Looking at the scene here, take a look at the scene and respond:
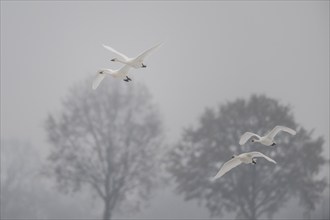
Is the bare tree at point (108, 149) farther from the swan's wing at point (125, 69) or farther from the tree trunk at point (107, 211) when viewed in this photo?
the swan's wing at point (125, 69)

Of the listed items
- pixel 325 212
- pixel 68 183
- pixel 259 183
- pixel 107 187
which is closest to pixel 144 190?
pixel 107 187

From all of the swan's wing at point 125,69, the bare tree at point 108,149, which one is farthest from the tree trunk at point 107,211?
the swan's wing at point 125,69

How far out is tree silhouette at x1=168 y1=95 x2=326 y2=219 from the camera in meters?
42.3

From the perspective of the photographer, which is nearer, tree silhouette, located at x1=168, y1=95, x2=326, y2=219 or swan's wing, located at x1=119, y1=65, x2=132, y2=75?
swan's wing, located at x1=119, y1=65, x2=132, y2=75

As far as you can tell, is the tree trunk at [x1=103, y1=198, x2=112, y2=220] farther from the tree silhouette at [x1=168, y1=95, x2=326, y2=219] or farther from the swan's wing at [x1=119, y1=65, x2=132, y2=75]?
the swan's wing at [x1=119, y1=65, x2=132, y2=75]

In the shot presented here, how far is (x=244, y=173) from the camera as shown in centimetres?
4319

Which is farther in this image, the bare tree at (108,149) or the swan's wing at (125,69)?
the bare tree at (108,149)

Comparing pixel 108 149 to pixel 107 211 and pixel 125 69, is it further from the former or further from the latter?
pixel 125 69

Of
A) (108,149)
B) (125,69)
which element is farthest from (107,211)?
(125,69)

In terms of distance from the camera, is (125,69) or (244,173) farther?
(244,173)

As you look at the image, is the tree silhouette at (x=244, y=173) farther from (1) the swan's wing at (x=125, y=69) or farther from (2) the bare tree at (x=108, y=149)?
(1) the swan's wing at (x=125, y=69)

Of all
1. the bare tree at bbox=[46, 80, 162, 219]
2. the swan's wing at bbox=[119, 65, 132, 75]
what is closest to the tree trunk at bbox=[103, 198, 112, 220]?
the bare tree at bbox=[46, 80, 162, 219]

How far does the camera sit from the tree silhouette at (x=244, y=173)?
139 ft

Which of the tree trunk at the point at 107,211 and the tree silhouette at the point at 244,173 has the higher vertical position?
the tree silhouette at the point at 244,173
